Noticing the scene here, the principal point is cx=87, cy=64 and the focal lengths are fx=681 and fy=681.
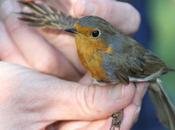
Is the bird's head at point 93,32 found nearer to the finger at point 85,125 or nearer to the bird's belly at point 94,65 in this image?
the bird's belly at point 94,65

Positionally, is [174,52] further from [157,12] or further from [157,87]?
[157,87]

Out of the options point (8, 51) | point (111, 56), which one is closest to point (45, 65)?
point (8, 51)

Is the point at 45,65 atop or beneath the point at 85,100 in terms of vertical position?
atop

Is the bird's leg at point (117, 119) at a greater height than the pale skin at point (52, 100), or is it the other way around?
the pale skin at point (52, 100)

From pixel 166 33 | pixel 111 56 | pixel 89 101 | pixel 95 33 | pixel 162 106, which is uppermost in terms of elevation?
pixel 95 33

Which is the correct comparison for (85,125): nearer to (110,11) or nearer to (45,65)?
(45,65)

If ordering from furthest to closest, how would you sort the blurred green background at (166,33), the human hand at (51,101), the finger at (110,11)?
the blurred green background at (166,33)
the finger at (110,11)
the human hand at (51,101)

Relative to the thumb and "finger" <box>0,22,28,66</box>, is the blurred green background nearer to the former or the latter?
"finger" <box>0,22,28,66</box>

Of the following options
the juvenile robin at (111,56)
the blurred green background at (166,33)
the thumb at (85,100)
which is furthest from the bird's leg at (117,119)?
the blurred green background at (166,33)
